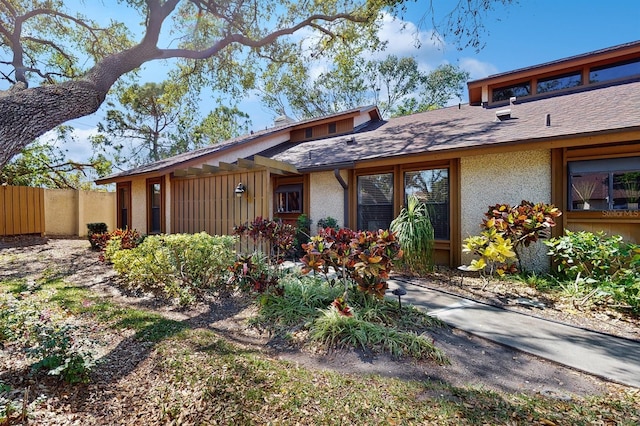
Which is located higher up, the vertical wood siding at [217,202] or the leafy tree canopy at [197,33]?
the leafy tree canopy at [197,33]

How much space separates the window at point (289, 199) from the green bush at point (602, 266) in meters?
6.40

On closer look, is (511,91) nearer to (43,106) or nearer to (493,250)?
A: (493,250)

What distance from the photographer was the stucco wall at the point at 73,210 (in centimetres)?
1470

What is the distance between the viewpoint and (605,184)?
568 cm

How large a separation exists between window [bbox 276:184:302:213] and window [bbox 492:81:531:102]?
7331mm

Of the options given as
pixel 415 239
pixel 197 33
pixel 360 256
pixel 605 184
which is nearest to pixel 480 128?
pixel 605 184

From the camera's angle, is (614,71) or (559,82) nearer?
(614,71)

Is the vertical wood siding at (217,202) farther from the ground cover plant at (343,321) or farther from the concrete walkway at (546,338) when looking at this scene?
the concrete walkway at (546,338)

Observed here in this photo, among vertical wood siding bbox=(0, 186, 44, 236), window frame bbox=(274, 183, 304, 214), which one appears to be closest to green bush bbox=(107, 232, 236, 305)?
window frame bbox=(274, 183, 304, 214)

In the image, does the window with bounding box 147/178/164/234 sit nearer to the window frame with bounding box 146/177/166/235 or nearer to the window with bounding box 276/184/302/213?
the window frame with bounding box 146/177/166/235

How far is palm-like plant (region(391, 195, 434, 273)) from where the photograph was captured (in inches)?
243

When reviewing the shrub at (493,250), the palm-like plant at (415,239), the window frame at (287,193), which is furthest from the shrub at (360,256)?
the window frame at (287,193)

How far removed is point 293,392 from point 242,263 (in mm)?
2738

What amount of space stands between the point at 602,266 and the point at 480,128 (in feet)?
13.5
